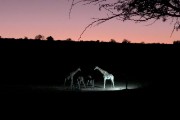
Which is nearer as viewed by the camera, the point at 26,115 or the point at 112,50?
the point at 26,115

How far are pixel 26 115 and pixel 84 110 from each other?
1.55 meters

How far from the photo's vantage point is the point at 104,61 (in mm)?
24109

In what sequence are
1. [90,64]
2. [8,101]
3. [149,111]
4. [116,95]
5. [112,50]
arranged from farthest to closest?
[112,50] < [90,64] < [116,95] < [8,101] < [149,111]

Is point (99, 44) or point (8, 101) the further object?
point (99, 44)

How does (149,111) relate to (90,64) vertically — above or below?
below

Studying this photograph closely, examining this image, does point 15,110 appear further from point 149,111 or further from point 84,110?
point 149,111

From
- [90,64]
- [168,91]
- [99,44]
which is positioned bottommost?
[168,91]

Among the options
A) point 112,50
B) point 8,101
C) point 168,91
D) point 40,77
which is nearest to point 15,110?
point 8,101

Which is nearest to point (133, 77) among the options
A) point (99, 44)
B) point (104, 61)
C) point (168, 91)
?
point (104, 61)

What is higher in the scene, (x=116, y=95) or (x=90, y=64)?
(x=90, y=64)

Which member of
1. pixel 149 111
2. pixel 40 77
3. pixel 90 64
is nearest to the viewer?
pixel 149 111

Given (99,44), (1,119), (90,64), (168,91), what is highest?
(99,44)

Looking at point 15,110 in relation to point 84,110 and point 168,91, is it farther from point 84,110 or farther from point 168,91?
point 168,91

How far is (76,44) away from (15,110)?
15.5m
